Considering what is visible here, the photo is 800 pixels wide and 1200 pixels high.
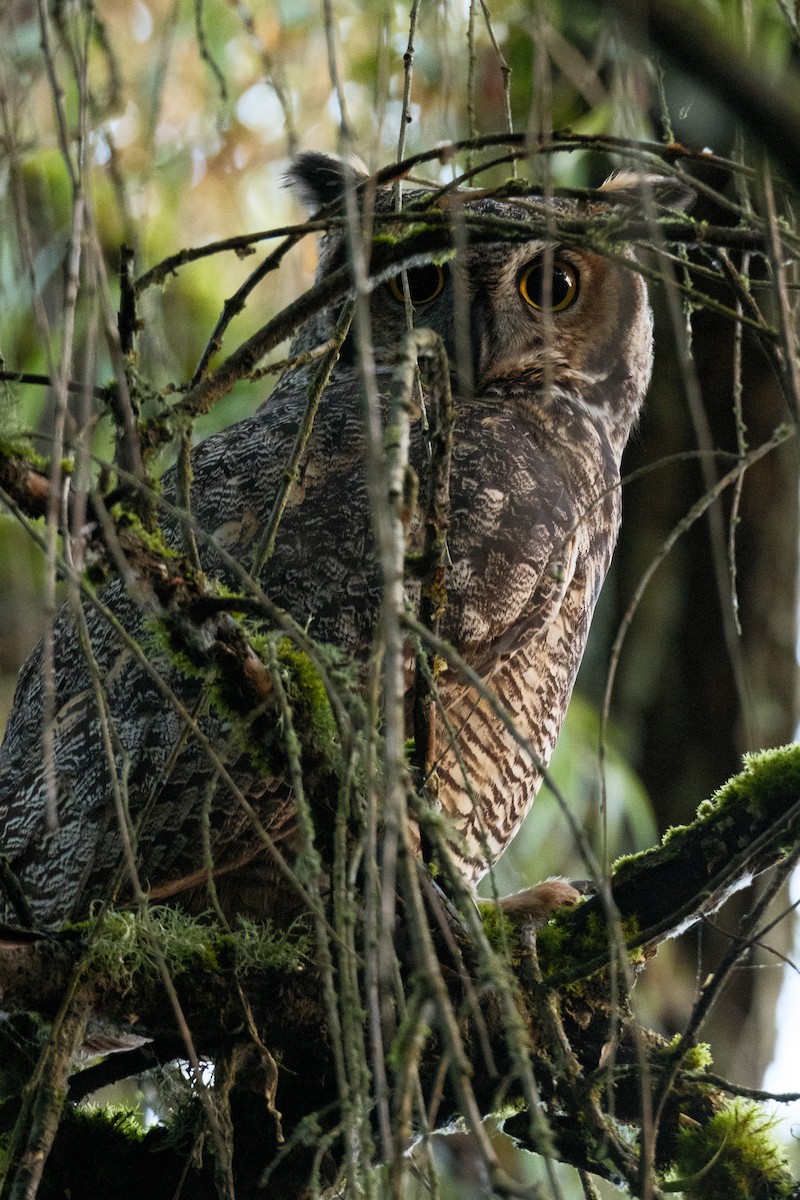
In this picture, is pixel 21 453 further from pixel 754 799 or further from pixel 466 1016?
pixel 754 799

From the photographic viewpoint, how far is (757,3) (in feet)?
10.1

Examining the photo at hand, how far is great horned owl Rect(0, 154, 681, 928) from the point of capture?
2229mm

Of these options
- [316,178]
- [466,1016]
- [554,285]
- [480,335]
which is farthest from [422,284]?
[466,1016]

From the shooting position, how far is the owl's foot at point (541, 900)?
7.92 feet

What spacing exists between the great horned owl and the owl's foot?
0.60 feet

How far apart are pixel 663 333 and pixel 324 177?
151cm

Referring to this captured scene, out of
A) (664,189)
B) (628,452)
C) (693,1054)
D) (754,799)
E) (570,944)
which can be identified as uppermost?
(628,452)

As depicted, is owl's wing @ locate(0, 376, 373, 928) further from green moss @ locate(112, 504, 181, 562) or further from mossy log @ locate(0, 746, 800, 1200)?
green moss @ locate(112, 504, 181, 562)

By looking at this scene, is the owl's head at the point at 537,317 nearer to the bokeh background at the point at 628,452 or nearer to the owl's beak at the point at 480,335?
the owl's beak at the point at 480,335

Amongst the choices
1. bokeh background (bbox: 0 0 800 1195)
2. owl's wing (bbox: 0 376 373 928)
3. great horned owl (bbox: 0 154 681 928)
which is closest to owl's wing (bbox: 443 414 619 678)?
great horned owl (bbox: 0 154 681 928)

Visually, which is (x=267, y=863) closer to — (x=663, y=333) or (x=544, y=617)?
(x=544, y=617)

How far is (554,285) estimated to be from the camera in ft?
10.6

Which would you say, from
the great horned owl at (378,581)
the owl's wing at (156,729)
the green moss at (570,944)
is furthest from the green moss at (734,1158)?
the owl's wing at (156,729)

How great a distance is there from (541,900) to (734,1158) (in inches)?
23.8
